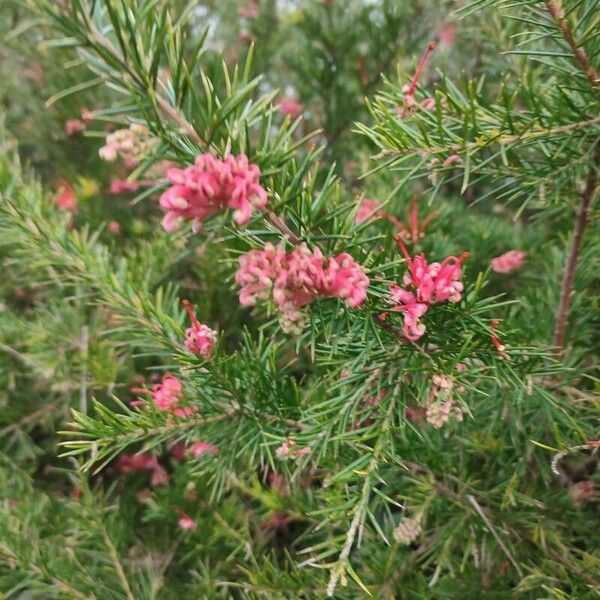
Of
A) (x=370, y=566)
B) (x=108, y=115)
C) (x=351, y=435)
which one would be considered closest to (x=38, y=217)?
(x=108, y=115)

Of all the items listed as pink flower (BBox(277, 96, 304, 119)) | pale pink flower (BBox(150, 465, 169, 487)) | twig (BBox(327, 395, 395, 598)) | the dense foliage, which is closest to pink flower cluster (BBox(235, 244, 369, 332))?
the dense foliage

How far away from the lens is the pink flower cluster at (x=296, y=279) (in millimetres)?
384

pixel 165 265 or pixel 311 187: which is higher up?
pixel 311 187

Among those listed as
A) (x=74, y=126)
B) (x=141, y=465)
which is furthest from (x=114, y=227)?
(x=141, y=465)

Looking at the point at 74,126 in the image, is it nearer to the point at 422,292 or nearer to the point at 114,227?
the point at 114,227

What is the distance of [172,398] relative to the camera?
58 centimetres

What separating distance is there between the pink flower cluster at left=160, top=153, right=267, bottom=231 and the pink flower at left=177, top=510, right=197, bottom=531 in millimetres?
504

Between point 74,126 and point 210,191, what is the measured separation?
3.25 feet

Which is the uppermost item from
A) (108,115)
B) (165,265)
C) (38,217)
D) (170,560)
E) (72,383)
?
(108,115)

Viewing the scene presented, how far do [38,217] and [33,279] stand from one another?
364 millimetres

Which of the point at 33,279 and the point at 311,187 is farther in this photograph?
the point at 33,279

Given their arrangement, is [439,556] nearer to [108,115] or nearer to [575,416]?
→ [575,416]

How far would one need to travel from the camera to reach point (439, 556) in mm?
578

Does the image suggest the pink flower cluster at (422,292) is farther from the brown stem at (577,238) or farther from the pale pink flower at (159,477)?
the pale pink flower at (159,477)
